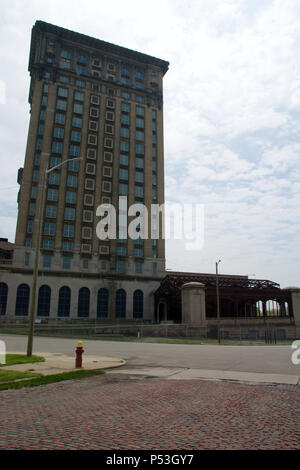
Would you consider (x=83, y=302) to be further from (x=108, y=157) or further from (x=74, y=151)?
(x=108, y=157)

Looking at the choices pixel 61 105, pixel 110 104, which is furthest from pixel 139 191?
pixel 61 105

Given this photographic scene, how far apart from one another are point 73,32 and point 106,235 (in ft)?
142

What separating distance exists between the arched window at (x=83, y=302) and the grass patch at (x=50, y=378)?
47422mm

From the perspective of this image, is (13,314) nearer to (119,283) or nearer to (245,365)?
(119,283)

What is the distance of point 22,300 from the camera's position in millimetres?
54469

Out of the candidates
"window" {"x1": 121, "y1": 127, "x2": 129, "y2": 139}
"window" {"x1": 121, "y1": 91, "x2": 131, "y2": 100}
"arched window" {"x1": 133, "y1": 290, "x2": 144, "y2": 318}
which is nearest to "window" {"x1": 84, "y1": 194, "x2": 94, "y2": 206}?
"window" {"x1": 121, "y1": 127, "x2": 129, "y2": 139}

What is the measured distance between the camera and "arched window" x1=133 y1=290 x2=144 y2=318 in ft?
202

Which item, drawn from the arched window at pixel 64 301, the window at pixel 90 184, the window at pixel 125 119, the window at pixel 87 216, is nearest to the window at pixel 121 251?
the window at pixel 87 216

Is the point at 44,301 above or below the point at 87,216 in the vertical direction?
below

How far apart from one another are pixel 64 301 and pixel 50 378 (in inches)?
1913

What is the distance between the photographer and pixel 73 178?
62875 millimetres

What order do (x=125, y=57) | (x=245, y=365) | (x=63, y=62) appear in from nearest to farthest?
(x=245, y=365), (x=63, y=62), (x=125, y=57)

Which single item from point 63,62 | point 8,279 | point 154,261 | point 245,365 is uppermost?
point 63,62

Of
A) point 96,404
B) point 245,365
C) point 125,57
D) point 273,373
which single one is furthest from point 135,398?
point 125,57
